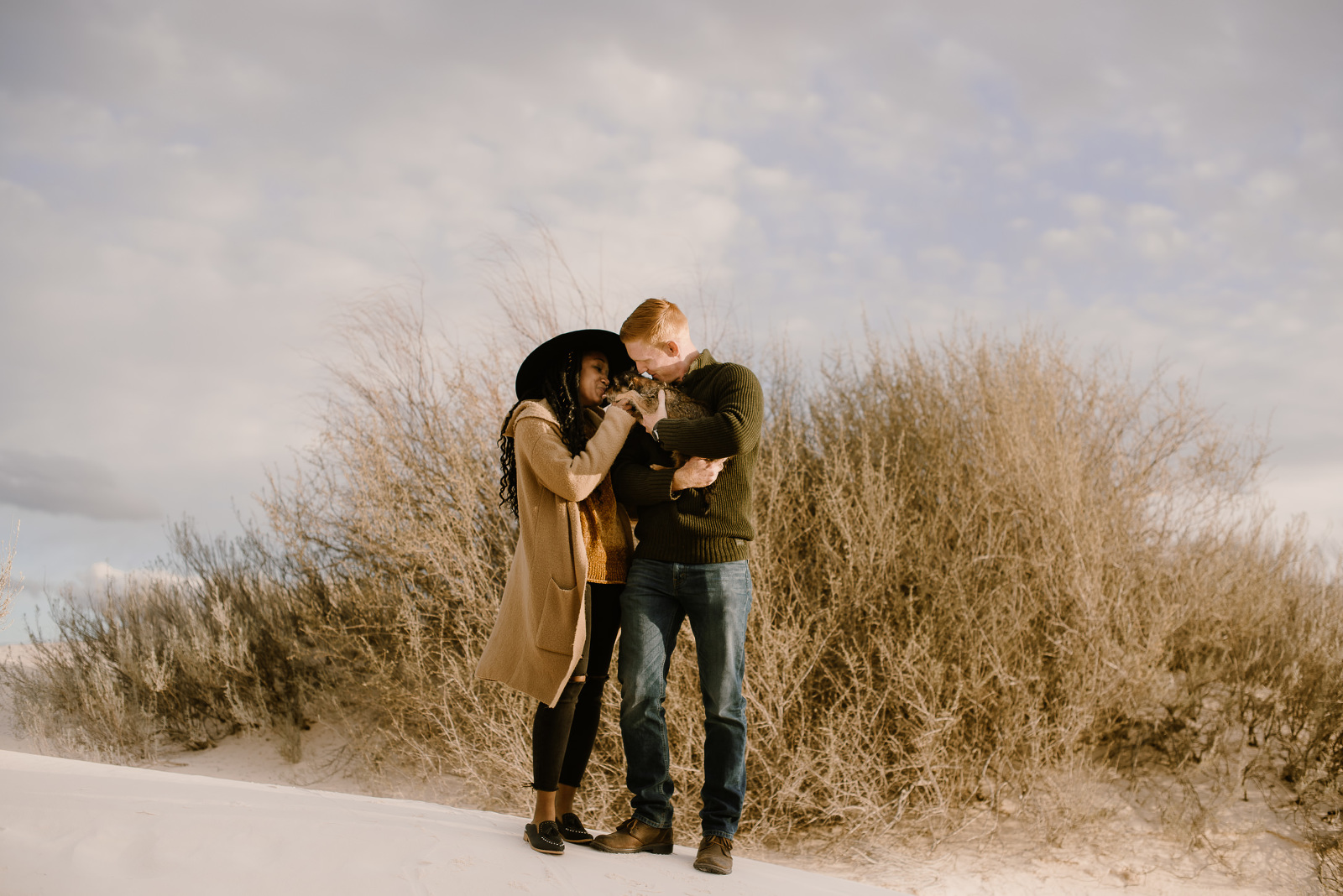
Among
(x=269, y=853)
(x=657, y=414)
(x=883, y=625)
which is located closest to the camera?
(x=269, y=853)

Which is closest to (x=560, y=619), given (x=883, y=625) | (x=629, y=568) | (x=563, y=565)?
(x=563, y=565)

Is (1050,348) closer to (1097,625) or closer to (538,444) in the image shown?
(1097,625)

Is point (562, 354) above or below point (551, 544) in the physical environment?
above

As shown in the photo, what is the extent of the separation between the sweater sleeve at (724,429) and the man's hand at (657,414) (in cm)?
3

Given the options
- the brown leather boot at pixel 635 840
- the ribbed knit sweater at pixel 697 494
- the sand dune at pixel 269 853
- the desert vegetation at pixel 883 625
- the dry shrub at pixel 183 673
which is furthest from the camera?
the dry shrub at pixel 183 673

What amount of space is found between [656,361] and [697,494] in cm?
45

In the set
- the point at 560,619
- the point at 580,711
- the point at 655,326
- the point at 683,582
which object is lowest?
the point at 580,711

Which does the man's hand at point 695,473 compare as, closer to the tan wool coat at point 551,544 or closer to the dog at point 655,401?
→ the dog at point 655,401

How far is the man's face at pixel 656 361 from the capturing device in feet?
9.16

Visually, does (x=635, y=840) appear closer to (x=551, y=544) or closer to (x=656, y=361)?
(x=551, y=544)

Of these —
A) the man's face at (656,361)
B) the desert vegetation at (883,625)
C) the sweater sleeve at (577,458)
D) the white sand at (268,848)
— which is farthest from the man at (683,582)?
the desert vegetation at (883,625)

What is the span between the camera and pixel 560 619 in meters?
2.66

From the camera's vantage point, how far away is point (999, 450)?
24.8ft

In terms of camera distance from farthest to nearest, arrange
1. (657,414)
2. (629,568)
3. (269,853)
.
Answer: (629,568), (657,414), (269,853)
